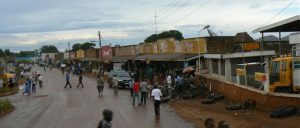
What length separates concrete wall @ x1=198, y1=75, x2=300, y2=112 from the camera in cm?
2083

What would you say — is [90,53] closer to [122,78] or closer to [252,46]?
[122,78]

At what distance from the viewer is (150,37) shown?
115188 millimetres

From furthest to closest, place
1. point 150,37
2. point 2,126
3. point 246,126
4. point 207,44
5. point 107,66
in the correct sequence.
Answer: point 150,37, point 107,66, point 207,44, point 2,126, point 246,126

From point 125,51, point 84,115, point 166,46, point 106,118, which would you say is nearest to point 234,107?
point 84,115

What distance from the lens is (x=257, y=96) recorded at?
2341 cm

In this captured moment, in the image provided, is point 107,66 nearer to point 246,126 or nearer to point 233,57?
point 233,57

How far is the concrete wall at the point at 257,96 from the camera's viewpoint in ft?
68.3

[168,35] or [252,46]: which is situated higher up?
[168,35]

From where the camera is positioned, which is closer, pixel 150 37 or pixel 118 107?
pixel 118 107

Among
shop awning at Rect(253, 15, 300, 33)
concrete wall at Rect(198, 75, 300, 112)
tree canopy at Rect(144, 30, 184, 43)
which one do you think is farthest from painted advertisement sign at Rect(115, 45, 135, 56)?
shop awning at Rect(253, 15, 300, 33)

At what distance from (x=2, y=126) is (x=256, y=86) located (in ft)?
40.2

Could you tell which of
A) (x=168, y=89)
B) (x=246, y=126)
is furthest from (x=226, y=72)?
(x=246, y=126)

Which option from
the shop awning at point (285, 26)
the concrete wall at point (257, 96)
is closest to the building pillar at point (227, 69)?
the concrete wall at point (257, 96)

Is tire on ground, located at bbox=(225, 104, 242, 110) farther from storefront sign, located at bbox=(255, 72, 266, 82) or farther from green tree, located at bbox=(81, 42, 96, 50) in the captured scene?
green tree, located at bbox=(81, 42, 96, 50)
